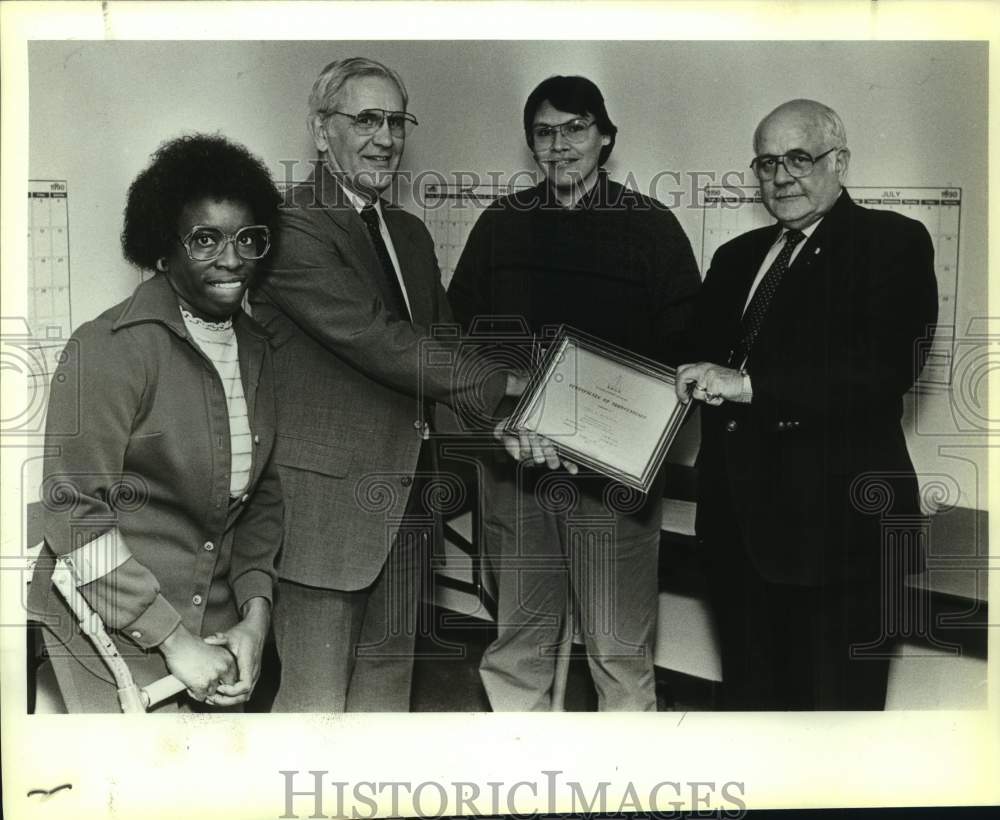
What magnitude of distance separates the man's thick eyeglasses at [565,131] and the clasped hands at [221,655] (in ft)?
4.30

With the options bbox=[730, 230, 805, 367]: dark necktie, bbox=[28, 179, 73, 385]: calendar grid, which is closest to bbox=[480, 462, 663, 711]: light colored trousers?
bbox=[730, 230, 805, 367]: dark necktie

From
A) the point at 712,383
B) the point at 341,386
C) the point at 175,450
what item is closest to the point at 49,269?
the point at 175,450

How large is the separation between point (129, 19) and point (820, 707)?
2.42m

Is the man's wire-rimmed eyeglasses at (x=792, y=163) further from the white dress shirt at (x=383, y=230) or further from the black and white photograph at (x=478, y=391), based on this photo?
the white dress shirt at (x=383, y=230)

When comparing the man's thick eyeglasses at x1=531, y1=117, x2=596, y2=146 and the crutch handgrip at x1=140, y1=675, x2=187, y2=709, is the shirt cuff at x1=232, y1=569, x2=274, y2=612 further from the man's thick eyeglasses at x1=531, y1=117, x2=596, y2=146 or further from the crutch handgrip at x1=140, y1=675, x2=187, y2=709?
the man's thick eyeglasses at x1=531, y1=117, x2=596, y2=146

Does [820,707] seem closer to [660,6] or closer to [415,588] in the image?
[415,588]

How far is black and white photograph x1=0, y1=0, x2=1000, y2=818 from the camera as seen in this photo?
2.57 m

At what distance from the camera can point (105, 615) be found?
8.37 feet

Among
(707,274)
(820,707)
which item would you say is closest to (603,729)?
(820,707)

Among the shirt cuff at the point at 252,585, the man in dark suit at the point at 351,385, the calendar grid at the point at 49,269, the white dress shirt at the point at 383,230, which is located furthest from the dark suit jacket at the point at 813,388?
the calendar grid at the point at 49,269

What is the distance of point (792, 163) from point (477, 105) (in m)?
0.79

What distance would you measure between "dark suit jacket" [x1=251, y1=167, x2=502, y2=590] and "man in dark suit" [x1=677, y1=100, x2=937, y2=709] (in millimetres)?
609

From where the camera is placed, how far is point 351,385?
8.47ft

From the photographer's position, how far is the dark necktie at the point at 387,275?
258 cm
